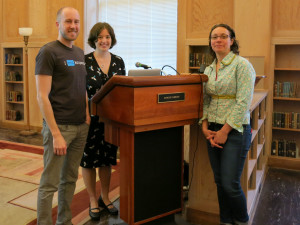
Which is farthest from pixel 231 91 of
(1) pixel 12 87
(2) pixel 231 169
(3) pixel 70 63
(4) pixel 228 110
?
(1) pixel 12 87

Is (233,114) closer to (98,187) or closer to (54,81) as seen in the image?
(54,81)

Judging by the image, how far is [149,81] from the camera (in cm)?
189

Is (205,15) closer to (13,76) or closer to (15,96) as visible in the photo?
(13,76)

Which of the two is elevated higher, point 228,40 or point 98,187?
point 228,40

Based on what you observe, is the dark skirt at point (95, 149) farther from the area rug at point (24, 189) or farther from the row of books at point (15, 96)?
the row of books at point (15, 96)

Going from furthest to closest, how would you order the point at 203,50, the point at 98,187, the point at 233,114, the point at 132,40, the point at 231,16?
the point at 132,40 < the point at 203,50 < the point at 231,16 < the point at 98,187 < the point at 233,114

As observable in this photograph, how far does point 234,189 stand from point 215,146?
1.02 ft

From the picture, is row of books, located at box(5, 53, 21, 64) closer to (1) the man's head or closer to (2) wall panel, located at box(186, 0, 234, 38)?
(2) wall panel, located at box(186, 0, 234, 38)

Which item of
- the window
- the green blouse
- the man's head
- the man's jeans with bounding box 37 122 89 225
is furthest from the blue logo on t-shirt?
the window

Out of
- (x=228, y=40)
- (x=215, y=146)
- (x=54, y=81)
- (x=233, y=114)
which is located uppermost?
(x=228, y=40)

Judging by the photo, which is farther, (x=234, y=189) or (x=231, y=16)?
(x=231, y=16)

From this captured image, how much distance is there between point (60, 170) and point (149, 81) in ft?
3.07

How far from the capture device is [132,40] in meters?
5.98

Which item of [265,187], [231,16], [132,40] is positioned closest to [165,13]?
[132,40]
